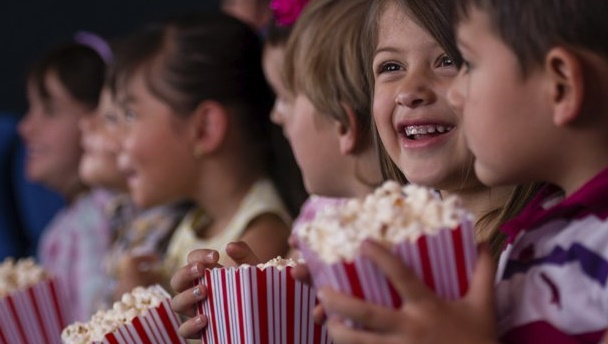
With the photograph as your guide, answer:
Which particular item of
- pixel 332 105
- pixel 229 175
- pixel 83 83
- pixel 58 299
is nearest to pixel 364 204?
pixel 332 105

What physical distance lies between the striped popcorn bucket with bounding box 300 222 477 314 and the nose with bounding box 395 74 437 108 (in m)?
0.53

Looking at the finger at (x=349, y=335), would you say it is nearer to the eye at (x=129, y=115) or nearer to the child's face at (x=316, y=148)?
the child's face at (x=316, y=148)

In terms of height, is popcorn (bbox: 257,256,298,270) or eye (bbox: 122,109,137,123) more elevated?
popcorn (bbox: 257,256,298,270)

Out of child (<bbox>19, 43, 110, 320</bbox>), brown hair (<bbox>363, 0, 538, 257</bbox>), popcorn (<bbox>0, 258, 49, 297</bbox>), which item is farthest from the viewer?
child (<bbox>19, 43, 110, 320</bbox>)

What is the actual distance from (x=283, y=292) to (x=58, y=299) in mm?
910

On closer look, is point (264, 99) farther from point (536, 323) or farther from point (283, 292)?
A: point (536, 323)

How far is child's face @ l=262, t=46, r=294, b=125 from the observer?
2496 mm

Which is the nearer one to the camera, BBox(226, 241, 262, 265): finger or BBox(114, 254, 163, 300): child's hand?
BBox(226, 241, 262, 265): finger

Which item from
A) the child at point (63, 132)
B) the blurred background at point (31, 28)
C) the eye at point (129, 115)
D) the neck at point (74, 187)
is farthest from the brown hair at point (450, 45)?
the blurred background at point (31, 28)

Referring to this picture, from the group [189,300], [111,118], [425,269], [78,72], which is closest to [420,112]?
[189,300]

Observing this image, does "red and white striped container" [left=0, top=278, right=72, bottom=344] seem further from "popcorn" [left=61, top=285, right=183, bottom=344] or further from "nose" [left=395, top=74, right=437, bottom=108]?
"nose" [left=395, top=74, right=437, bottom=108]

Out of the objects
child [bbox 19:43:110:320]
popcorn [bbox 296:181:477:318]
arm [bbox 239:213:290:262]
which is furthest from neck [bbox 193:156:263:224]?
popcorn [bbox 296:181:477:318]

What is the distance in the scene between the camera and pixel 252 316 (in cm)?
142

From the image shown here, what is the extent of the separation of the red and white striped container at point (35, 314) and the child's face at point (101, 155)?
1075 millimetres
